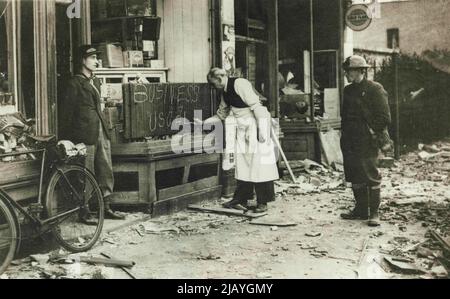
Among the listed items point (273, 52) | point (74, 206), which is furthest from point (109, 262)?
point (273, 52)

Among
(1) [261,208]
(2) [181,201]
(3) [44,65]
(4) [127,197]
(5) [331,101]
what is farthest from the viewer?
(5) [331,101]

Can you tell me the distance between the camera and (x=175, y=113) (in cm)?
794

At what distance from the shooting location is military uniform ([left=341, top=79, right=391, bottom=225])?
6.78 meters

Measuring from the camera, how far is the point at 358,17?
484 inches

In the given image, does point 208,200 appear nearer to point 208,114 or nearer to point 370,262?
point 208,114

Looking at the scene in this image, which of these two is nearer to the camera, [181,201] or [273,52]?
[181,201]

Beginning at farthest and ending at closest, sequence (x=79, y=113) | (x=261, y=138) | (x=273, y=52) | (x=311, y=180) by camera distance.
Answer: (x=273, y=52) < (x=311, y=180) < (x=261, y=138) < (x=79, y=113)

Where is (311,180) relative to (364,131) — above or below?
below

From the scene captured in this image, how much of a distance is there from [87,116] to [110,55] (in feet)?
6.95

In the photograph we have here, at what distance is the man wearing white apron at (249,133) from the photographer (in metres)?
7.41

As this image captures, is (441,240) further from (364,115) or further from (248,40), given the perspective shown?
(248,40)

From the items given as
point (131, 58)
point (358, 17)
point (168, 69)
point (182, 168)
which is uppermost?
point (358, 17)
